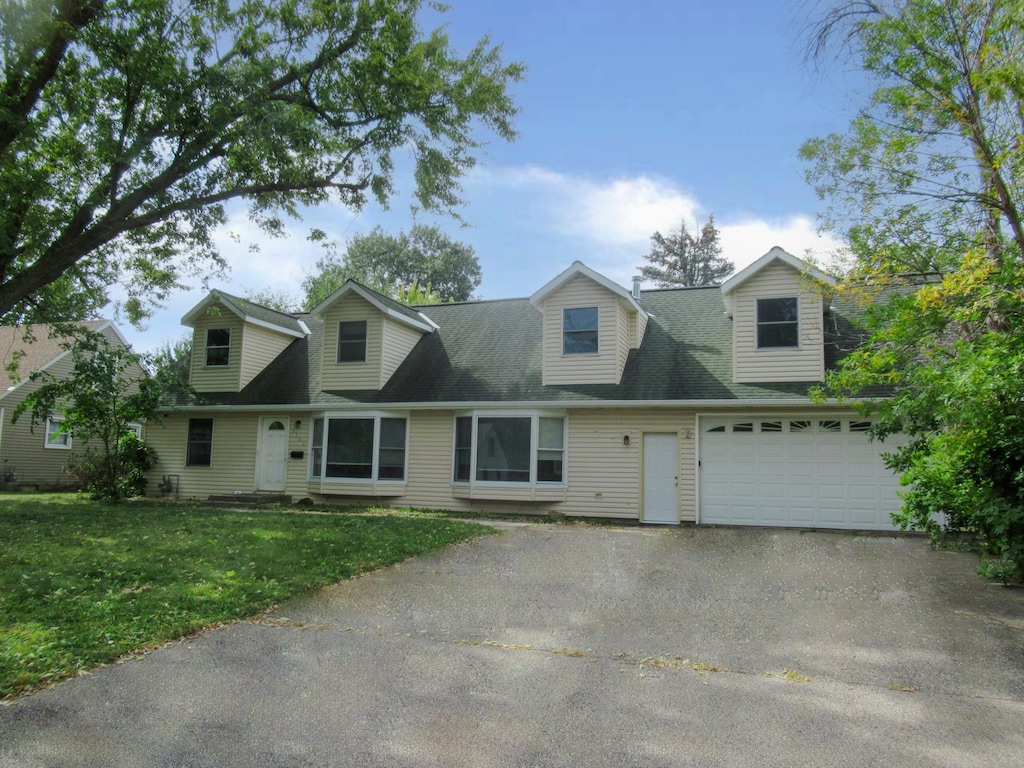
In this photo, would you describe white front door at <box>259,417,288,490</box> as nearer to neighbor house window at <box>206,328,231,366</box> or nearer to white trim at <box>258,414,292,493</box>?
white trim at <box>258,414,292,493</box>

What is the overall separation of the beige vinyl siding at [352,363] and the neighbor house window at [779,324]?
8.68m

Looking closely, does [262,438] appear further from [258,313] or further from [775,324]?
[775,324]

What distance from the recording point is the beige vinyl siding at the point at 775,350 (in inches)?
Result: 528

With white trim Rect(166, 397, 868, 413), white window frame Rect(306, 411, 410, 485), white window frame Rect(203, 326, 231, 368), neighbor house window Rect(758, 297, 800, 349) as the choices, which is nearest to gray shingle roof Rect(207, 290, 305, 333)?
white window frame Rect(203, 326, 231, 368)

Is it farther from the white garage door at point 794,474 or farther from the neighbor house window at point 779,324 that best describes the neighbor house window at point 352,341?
the neighbor house window at point 779,324

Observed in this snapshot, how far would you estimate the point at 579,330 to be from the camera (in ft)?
49.1

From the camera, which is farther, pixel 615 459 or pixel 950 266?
pixel 615 459

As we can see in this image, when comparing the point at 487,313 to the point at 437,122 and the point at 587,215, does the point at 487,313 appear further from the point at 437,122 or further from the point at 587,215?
the point at 437,122

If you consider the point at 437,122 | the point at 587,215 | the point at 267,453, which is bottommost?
the point at 267,453

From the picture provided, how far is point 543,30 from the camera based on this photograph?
11.8 metres

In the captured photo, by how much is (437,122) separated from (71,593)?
1133 cm

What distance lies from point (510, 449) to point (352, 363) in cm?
474

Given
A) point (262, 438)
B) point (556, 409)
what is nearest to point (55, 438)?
point (262, 438)

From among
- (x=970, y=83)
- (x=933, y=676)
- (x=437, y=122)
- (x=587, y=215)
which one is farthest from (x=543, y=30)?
(x=933, y=676)
